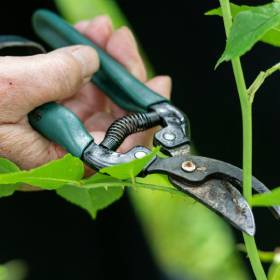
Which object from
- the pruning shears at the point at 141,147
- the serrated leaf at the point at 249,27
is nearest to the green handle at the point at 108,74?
the pruning shears at the point at 141,147

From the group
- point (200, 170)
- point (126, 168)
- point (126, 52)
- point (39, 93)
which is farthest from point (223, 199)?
point (126, 52)

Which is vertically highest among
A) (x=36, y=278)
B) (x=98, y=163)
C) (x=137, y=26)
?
(x=98, y=163)

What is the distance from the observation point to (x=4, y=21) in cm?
126

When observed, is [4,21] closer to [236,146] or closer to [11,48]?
[11,48]

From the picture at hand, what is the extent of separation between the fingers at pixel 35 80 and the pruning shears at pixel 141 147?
0.02 metres

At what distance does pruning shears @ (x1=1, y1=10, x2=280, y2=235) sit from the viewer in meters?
0.62

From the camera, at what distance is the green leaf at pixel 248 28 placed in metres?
0.43

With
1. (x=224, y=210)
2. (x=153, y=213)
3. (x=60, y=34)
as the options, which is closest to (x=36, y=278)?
(x=153, y=213)

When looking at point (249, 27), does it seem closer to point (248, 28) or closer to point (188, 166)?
point (248, 28)

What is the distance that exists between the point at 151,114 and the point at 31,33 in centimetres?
56

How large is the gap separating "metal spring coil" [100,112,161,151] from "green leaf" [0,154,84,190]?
160 millimetres

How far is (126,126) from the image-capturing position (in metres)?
0.74

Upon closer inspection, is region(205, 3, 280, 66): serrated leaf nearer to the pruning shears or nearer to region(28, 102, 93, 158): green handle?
the pruning shears

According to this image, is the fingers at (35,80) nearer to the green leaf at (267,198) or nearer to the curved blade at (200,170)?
the curved blade at (200,170)
